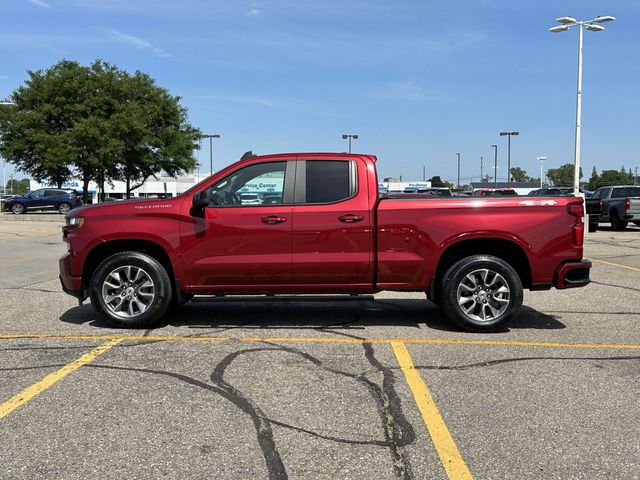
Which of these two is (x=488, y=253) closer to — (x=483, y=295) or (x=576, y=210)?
(x=483, y=295)

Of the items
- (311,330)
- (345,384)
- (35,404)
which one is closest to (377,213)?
(311,330)

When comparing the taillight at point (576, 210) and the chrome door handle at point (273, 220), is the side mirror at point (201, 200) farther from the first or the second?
the taillight at point (576, 210)

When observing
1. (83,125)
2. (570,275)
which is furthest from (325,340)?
(83,125)

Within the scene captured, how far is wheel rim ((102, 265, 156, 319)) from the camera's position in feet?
21.1

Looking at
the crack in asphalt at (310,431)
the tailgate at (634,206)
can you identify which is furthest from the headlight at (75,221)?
the tailgate at (634,206)

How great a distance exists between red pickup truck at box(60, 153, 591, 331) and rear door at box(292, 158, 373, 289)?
0.04 ft

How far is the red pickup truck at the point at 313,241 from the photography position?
6301mm

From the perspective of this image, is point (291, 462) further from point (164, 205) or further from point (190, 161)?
point (190, 161)

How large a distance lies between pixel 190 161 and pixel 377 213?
34.2 metres

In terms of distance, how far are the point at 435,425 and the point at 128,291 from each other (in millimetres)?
3925

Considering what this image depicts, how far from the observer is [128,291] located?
6.48 meters

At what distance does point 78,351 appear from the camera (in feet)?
18.3

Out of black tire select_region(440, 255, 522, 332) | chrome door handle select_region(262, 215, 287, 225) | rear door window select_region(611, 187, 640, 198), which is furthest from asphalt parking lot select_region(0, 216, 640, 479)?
rear door window select_region(611, 187, 640, 198)

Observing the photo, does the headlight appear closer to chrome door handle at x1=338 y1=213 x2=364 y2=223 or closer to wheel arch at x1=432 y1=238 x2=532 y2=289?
chrome door handle at x1=338 y1=213 x2=364 y2=223
